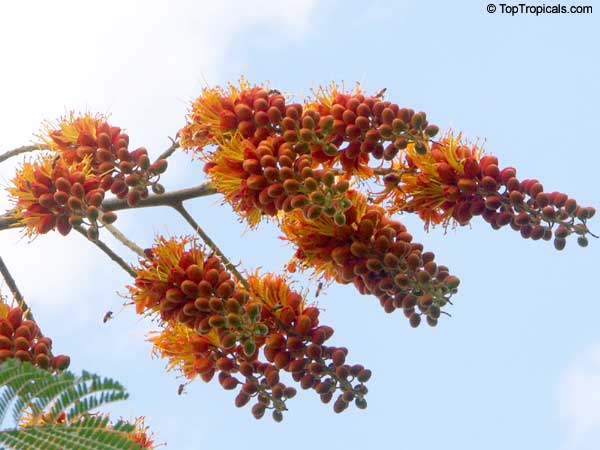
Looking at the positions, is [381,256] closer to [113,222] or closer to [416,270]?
[416,270]

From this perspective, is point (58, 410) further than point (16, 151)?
No

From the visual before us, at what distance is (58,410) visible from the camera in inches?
134

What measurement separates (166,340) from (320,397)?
0.95 m

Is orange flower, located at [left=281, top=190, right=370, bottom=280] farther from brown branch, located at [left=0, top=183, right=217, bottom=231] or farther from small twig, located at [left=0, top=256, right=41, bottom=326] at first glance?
small twig, located at [left=0, top=256, right=41, bottom=326]

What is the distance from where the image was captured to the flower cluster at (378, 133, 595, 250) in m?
5.27

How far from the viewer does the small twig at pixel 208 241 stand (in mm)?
5364

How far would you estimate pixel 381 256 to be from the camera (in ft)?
17.4

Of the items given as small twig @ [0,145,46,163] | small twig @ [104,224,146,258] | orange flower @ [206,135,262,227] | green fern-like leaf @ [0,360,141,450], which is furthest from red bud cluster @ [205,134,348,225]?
green fern-like leaf @ [0,360,141,450]

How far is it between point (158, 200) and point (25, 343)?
108 cm

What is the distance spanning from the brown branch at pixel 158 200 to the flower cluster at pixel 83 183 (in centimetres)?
8

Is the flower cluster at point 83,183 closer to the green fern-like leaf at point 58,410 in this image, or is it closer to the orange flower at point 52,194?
the orange flower at point 52,194

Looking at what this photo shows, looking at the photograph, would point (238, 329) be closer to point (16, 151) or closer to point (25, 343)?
point (25, 343)

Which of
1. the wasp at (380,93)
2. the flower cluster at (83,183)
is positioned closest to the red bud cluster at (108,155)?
the flower cluster at (83,183)

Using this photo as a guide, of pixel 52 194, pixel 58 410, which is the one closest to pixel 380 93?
pixel 52 194
